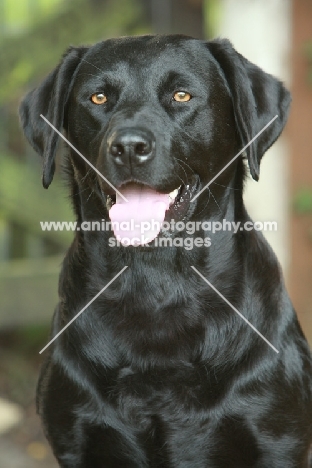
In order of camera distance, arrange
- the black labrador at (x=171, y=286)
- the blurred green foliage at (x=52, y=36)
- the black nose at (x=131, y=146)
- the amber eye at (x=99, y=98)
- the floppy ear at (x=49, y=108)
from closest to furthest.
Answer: the black nose at (x=131, y=146), the black labrador at (x=171, y=286), the amber eye at (x=99, y=98), the floppy ear at (x=49, y=108), the blurred green foliage at (x=52, y=36)

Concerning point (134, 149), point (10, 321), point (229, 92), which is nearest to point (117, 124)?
point (134, 149)

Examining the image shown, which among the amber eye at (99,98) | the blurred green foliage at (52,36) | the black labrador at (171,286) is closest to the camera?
the black labrador at (171,286)

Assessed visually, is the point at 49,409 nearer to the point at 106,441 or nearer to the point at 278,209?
the point at 106,441

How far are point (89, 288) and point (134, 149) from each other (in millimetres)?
581

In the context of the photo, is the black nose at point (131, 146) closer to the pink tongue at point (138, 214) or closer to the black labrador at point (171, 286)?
the black labrador at point (171, 286)

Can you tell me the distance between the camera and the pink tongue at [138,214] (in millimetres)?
2652

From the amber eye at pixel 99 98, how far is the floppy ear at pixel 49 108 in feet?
0.57

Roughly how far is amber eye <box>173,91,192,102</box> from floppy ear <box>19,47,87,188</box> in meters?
0.44

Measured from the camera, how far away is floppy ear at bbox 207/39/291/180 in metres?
2.86

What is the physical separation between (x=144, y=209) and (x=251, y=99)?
0.55 m

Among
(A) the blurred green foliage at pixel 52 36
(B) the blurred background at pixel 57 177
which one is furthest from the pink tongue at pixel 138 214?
(A) the blurred green foliage at pixel 52 36

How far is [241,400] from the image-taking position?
2.72 meters

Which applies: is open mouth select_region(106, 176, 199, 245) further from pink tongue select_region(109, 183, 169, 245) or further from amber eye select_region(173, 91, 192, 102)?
amber eye select_region(173, 91, 192, 102)

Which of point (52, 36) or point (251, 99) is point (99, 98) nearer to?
point (251, 99)
